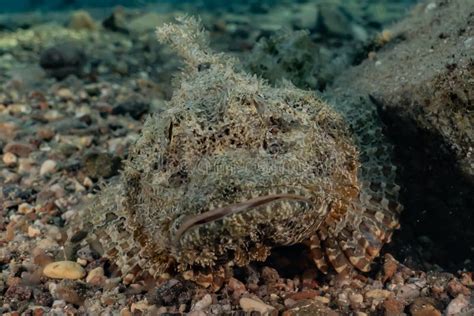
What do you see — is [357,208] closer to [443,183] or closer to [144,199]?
[443,183]

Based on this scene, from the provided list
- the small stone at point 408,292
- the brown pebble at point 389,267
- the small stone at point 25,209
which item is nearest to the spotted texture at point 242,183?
the brown pebble at point 389,267

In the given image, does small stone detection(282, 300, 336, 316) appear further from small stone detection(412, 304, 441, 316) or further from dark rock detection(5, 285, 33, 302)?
dark rock detection(5, 285, 33, 302)

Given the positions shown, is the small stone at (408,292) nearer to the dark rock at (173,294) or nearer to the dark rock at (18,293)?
the dark rock at (173,294)

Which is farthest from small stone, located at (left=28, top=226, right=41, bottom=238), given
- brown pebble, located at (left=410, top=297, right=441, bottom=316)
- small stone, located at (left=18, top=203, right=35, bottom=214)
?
brown pebble, located at (left=410, top=297, right=441, bottom=316)

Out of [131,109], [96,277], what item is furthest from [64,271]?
[131,109]

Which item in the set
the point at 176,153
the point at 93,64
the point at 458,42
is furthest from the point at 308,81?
the point at 93,64

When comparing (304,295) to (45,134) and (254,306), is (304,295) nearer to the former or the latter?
(254,306)
